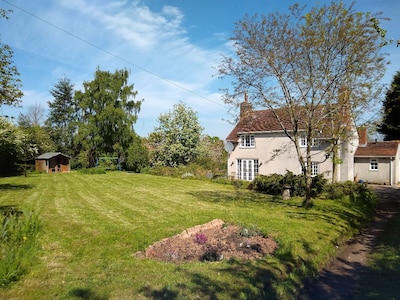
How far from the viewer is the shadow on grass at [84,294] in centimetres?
452

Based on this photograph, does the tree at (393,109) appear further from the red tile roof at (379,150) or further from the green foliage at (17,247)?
the green foliage at (17,247)

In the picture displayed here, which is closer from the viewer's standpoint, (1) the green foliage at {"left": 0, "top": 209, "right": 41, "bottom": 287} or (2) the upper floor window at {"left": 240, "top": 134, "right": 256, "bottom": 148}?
(1) the green foliage at {"left": 0, "top": 209, "right": 41, "bottom": 287}

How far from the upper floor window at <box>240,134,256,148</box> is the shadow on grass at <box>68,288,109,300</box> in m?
26.5

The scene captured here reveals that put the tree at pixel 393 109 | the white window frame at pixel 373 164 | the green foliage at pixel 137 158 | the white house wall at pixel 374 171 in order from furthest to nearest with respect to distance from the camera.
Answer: the green foliage at pixel 137 158, the white window frame at pixel 373 164, the white house wall at pixel 374 171, the tree at pixel 393 109

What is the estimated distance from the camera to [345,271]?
6922 mm

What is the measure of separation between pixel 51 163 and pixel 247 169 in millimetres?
27046

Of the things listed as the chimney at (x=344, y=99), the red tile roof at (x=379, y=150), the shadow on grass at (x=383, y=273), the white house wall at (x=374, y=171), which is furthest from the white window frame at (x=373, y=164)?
the shadow on grass at (x=383, y=273)

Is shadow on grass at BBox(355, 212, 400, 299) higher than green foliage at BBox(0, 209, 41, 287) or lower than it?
lower

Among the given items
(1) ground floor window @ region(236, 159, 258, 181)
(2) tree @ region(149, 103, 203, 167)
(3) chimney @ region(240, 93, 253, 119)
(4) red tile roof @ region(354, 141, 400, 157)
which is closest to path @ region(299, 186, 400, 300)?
(3) chimney @ region(240, 93, 253, 119)

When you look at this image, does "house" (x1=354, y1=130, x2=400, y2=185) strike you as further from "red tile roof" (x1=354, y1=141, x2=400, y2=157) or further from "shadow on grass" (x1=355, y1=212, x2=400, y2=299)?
"shadow on grass" (x1=355, y1=212, x2=400, y2=299)

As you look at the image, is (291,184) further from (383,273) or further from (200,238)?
(200,238)

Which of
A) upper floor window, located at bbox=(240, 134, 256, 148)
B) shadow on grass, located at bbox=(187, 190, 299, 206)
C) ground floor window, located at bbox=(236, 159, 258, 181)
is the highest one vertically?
upper floor window, located at bbox=(240, 134, 256, 148)

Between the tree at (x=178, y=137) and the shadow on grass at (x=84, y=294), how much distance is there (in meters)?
31.1

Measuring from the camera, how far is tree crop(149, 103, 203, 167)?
120 feet
